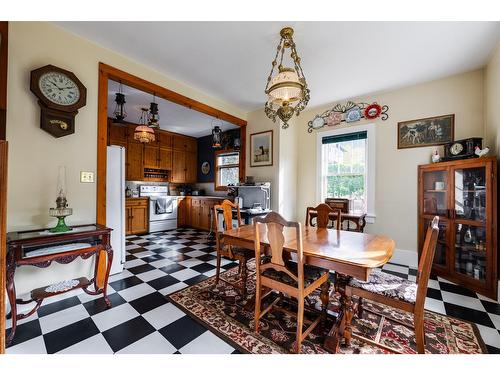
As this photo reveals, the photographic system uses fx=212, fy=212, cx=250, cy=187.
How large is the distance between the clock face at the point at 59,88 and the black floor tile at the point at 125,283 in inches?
78.4

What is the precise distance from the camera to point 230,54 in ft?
8.22

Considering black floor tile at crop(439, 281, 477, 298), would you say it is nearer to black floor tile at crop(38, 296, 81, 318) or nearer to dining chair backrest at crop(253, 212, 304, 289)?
dining chair backrest at crop(253, 212, 304, 289)

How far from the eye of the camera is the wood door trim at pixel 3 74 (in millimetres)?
1768

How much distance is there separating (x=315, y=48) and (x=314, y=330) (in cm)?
280

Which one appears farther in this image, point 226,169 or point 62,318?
point 226,169

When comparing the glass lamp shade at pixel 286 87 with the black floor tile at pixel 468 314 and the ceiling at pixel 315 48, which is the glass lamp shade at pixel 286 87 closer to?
the ceiling at pixel 315 48

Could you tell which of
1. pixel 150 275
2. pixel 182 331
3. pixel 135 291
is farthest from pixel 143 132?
pixel 182 331

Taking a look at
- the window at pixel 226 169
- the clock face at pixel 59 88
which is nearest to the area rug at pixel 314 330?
the clock face at pixel 59 88

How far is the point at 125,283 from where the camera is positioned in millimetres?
2494

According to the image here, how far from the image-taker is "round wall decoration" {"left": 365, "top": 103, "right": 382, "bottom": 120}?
11.5 feet

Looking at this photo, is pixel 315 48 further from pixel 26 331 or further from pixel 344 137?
pixel 26 331

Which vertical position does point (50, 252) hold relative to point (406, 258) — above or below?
above

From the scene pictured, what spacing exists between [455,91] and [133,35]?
13.5ft

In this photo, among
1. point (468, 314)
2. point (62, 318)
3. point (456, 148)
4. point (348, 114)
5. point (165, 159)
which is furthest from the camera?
point (165, 159)
